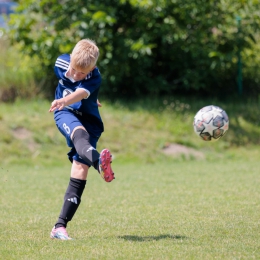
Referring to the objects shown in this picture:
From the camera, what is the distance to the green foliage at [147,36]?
14.3 m

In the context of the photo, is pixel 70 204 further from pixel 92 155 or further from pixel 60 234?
pixel 92 155

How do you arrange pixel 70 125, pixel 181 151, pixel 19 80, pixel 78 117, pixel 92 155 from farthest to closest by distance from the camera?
pixel 19 80 → pixel 181 151 → pixel 78 117 → pixel 70 125 → pixel 92 155

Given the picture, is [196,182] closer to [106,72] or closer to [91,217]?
[91,217]

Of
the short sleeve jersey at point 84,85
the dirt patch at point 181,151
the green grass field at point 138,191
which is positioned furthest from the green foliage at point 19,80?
the short sleeve jersey at point 84,85

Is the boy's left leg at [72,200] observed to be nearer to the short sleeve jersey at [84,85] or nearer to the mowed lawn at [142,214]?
the mowed lawn at [142,214]

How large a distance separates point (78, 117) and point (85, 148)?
0.52 metres

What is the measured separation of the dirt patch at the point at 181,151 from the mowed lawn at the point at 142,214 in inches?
53.4

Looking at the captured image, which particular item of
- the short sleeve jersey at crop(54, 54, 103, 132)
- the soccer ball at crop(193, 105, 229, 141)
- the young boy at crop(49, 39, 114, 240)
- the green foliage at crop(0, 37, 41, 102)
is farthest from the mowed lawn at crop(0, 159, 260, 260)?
the green foliage at crop(0, 37, 41, 102)

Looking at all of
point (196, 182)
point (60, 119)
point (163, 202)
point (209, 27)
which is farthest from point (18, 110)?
point (60, 119)

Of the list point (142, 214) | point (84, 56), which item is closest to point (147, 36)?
point (142, 214)

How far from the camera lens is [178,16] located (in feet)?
48.9

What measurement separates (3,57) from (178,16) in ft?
15.6

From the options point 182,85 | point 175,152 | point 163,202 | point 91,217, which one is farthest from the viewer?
point 182,85

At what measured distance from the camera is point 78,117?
563cm
